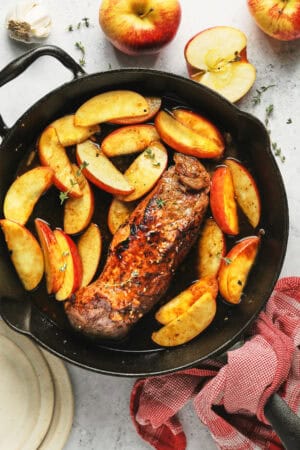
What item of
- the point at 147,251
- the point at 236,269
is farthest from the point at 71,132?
the point at 236,269

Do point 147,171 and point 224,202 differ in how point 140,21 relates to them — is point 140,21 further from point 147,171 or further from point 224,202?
point 224,202

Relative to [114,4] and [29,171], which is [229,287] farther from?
[114,4]

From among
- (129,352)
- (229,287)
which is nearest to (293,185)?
(229,287)

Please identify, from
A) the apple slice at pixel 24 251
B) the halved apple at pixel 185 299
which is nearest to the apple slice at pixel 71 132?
the apple slice at pixel 24 251

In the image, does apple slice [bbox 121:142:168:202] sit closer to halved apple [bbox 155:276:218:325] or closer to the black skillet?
the black skillet

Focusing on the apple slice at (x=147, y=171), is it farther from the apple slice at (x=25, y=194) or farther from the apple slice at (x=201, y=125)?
the apple slice at (x=25, y=194)

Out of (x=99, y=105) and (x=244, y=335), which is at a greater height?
(x=99, y=105)

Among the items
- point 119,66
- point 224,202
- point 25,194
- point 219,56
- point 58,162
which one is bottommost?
point 25,194
